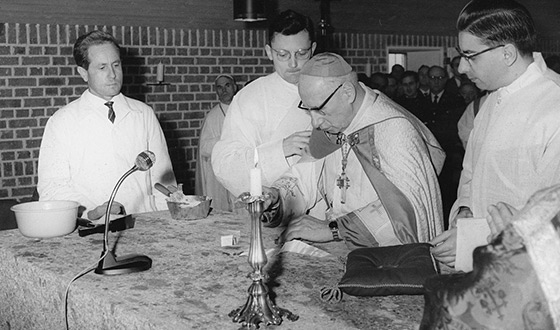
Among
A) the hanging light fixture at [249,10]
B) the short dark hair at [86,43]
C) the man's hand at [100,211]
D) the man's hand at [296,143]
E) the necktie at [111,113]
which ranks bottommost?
the man's hand at [100,211]

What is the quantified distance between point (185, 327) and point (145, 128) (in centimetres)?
231

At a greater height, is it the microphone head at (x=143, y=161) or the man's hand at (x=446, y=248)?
the microphone head at (x=143, y=161)

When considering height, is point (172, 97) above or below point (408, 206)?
above

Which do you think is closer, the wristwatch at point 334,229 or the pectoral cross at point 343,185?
the wristwatch at point 334,229

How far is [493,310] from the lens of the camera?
1.23 m

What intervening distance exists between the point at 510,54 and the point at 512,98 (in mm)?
194

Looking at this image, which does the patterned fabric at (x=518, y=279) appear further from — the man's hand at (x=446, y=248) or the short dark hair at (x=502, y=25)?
the short dark hair at (x=502, y=25)

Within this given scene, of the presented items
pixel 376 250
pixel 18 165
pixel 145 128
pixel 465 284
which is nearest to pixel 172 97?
pixel 18 165

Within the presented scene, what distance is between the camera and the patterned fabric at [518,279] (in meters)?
1.20

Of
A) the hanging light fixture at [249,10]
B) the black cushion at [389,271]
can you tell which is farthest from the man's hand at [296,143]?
the hanging light fixture at [249,10]

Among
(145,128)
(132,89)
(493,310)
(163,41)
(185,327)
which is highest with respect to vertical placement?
(163,41)

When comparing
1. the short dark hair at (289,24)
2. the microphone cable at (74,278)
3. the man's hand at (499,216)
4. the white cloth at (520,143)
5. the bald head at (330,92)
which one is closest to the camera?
the man's hand at (499,216)

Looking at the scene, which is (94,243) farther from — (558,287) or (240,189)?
(558,287)

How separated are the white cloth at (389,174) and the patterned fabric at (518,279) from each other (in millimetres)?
1667
